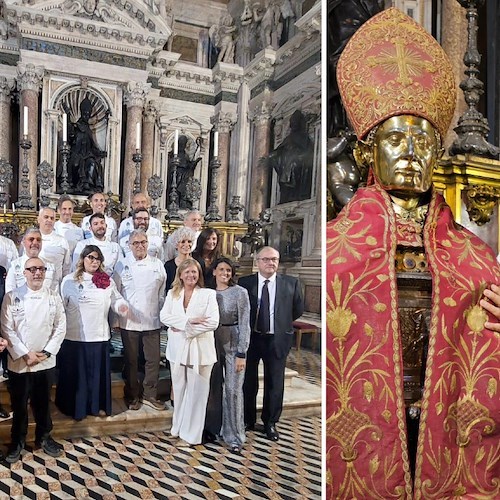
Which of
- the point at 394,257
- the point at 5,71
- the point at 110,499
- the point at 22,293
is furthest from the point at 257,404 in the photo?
the point at 5,71

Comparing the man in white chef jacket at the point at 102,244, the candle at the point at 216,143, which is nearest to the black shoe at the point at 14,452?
the man in white chef jacket at the point at 102,244

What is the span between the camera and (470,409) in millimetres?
2547

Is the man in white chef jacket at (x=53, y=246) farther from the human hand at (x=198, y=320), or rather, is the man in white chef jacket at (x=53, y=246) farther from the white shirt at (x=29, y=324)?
the human hand at (x=198, y=320)

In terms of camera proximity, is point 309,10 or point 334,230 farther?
point 334,230

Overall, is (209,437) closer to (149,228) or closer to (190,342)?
(190,342)

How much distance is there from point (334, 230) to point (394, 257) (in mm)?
286

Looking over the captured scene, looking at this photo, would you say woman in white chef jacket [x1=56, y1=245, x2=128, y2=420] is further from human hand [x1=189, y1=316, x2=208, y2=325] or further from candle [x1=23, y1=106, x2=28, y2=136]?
candle [x1=23, y1=106, x2=28, y2=136]

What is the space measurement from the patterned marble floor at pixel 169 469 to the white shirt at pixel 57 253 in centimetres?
63

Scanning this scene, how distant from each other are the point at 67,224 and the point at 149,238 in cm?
32

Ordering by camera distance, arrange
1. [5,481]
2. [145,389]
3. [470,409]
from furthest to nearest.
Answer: [470,409], [145,389], [5,481]

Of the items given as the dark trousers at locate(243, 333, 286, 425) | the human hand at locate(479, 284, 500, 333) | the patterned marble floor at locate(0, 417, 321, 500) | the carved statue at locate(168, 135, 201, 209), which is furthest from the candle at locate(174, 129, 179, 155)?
the human hand at locate(479, 284, 500, 333)

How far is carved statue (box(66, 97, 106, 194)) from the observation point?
229 centimetres

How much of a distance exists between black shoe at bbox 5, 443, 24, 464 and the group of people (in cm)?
10

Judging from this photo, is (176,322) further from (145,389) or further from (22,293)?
(22,293)
